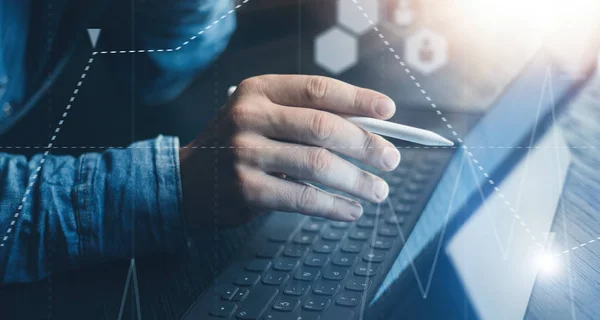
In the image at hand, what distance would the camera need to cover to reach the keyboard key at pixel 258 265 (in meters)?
0.43

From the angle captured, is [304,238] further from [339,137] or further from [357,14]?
[357,14]

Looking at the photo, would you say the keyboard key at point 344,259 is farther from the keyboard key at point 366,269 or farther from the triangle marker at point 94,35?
the triangle marker at point 94,35

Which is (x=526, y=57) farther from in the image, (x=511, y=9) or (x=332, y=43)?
(x=332, y=43)

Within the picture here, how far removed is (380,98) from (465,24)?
14cm

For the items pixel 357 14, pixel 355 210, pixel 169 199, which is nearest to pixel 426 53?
pixel 357 14

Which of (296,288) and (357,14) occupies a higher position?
(357,14)

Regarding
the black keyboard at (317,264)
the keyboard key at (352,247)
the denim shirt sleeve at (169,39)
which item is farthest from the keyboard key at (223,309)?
the denim shirt sleeve at (169,39)

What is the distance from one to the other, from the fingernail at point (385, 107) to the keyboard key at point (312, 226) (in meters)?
0.11

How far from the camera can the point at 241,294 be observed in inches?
15.9

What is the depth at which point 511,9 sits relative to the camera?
1.62 feet

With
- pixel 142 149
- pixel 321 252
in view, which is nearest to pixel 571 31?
pixel 321 252

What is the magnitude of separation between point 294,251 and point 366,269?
0.21ft

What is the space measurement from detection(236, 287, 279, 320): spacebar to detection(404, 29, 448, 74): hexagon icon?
27cm

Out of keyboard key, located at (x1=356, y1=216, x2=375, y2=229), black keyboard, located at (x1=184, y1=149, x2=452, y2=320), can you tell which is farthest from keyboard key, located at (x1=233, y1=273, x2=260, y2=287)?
keyboard key, located at (x1=356, y1=216, x2=375, y2=229)
